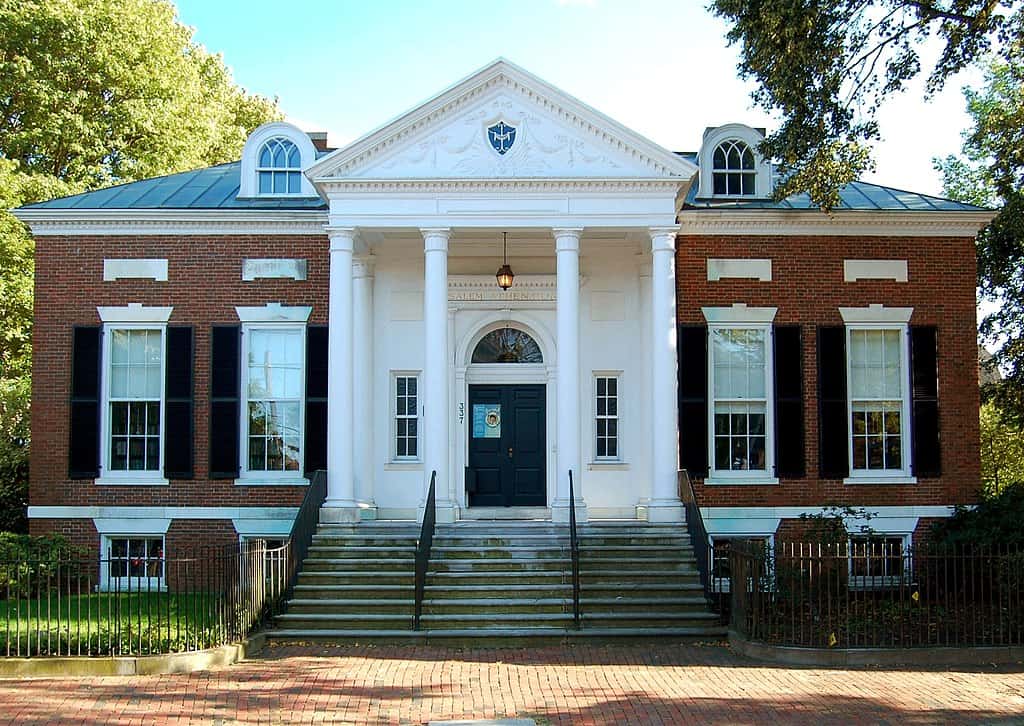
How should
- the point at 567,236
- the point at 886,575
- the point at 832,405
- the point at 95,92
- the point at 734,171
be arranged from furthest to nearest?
the point at 95,92 → the point at 734,171 → the point at 832,405 → the point at 886,575 → the point at 567,236

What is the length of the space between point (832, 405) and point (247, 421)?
9.93m

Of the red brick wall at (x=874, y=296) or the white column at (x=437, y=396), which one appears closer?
the white column at (x=437, y=396)

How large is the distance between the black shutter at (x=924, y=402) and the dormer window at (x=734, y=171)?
12.4 feet


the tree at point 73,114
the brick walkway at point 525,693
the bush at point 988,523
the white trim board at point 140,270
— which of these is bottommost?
the brick walkway at point 525,693

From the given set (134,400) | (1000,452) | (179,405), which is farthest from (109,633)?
(1000,452)

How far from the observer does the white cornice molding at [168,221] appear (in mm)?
17469

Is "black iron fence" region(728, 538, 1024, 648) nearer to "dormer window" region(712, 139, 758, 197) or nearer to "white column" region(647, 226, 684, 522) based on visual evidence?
"white column" region(647, 226, 684, 522)

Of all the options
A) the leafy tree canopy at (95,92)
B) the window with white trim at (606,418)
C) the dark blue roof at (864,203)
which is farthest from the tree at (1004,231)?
the leafy tree canopy at (95,92)

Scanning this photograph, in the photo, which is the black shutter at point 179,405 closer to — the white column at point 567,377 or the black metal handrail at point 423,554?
the black metal handrail at point 423,554

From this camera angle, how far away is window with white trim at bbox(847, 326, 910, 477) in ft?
57.8

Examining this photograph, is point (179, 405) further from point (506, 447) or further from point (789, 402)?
point (789, 402)

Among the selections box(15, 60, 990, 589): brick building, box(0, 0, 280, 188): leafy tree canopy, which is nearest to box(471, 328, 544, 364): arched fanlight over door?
box(15, 60, 990, 589): brick building

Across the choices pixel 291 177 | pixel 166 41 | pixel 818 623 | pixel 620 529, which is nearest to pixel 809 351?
pixel 620 529

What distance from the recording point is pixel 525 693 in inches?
423
